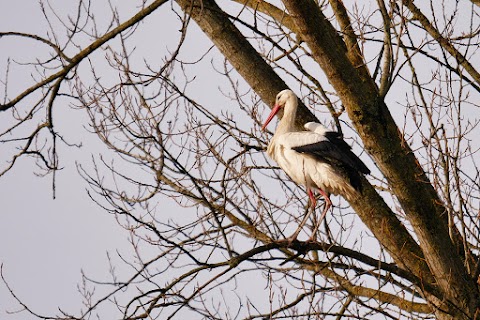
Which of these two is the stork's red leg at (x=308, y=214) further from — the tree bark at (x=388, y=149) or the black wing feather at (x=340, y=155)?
the tree bark at (x=388, y=149)

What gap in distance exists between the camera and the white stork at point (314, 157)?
6.71 meters

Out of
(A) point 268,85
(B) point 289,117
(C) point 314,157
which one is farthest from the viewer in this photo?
(B) point 289,117

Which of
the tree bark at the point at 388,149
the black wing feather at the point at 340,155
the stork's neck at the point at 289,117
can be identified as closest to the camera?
the tree bark at the point at 388,149

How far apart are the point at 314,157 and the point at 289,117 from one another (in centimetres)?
53

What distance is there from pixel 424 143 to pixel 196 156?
2133mm

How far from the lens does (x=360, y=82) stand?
219 inches

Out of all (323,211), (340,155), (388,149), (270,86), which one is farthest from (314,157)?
(388,149)

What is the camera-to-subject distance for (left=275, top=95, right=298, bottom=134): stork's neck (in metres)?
7.16

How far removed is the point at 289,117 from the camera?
738 centimetres

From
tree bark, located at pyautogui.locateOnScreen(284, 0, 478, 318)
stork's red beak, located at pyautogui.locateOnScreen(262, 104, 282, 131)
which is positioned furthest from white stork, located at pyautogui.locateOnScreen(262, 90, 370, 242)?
tree bark, located at pyautogui.locateOnScreen(284, 0, 478, 318)

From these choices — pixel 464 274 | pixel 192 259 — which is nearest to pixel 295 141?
pixel 464 274

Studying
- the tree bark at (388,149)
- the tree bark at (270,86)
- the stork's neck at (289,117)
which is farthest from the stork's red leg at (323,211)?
the tree bark at (388,149)

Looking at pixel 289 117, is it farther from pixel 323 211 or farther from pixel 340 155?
pixel 323 211

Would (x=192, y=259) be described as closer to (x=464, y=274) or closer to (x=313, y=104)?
(x=464, y=274)
